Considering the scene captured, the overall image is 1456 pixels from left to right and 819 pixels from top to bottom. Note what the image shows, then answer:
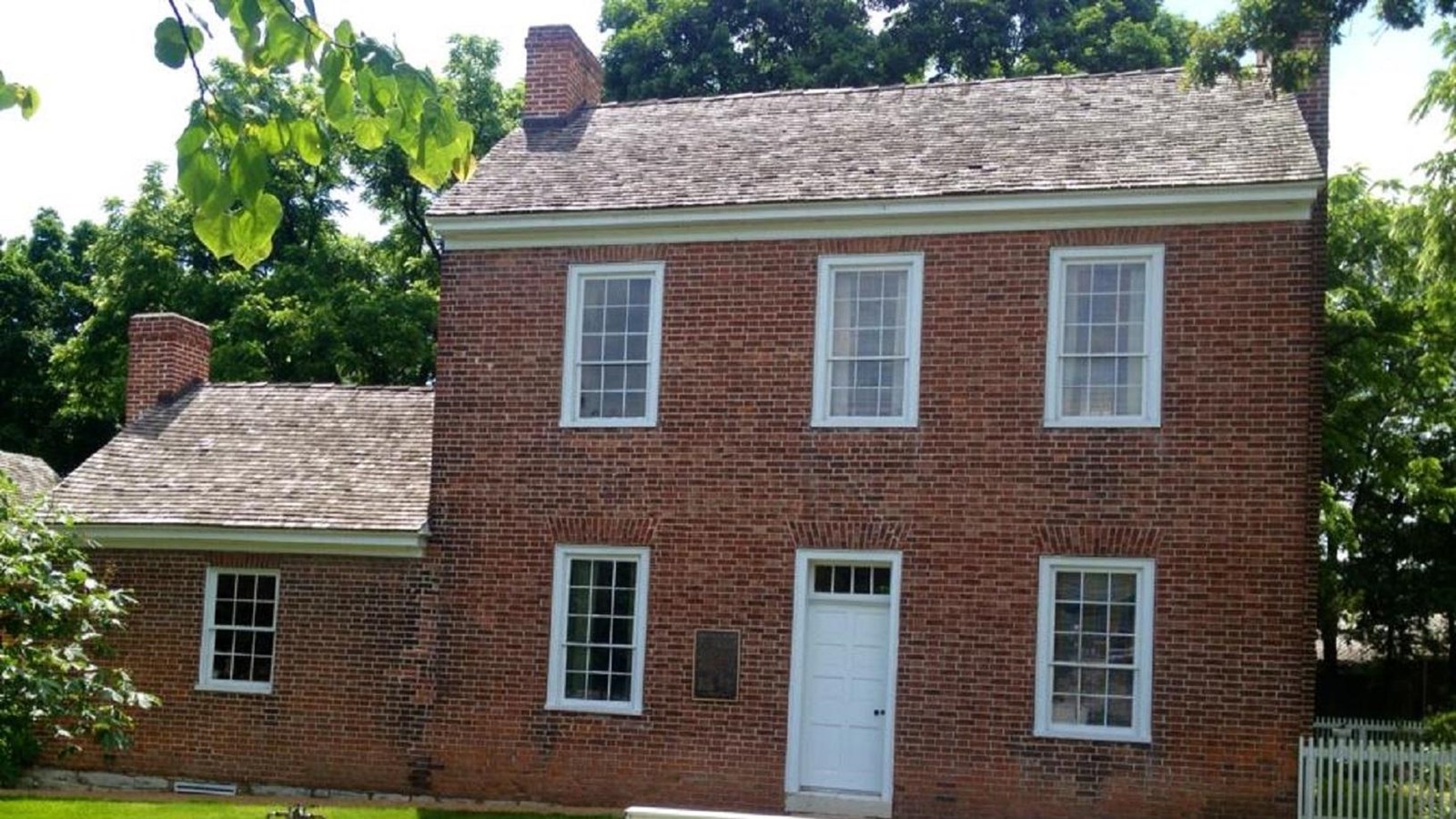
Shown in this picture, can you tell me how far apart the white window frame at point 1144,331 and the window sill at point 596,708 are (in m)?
5.33

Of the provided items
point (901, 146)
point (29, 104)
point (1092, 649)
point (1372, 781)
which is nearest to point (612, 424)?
point (901, 146)

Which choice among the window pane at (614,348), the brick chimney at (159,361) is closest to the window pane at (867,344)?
the window pane at (614,348)

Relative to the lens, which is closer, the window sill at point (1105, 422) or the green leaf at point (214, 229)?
the green leaf at point (214, 229)

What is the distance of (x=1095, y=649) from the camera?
17062 mm

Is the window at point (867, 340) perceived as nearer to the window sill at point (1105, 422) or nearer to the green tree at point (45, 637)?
the window sill at point (1105, 422)

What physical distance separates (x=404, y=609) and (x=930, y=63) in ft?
76.0

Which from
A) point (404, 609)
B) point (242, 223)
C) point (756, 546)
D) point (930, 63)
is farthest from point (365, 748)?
point (930, 63)

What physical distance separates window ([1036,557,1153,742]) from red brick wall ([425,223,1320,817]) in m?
0.14

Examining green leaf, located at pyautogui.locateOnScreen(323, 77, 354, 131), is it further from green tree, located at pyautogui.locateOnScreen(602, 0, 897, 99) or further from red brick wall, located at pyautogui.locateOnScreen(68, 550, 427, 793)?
green tree, located at pyautogui.locateOnScreen(602, 0, 897, 99)

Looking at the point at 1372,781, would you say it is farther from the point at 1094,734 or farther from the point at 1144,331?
the point at 1144,331

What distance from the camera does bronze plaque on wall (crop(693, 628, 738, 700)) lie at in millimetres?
18031

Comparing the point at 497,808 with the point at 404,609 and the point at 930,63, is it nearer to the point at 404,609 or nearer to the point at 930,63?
the point at 404,609

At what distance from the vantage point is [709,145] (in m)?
20.1

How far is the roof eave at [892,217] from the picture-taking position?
1683cm
